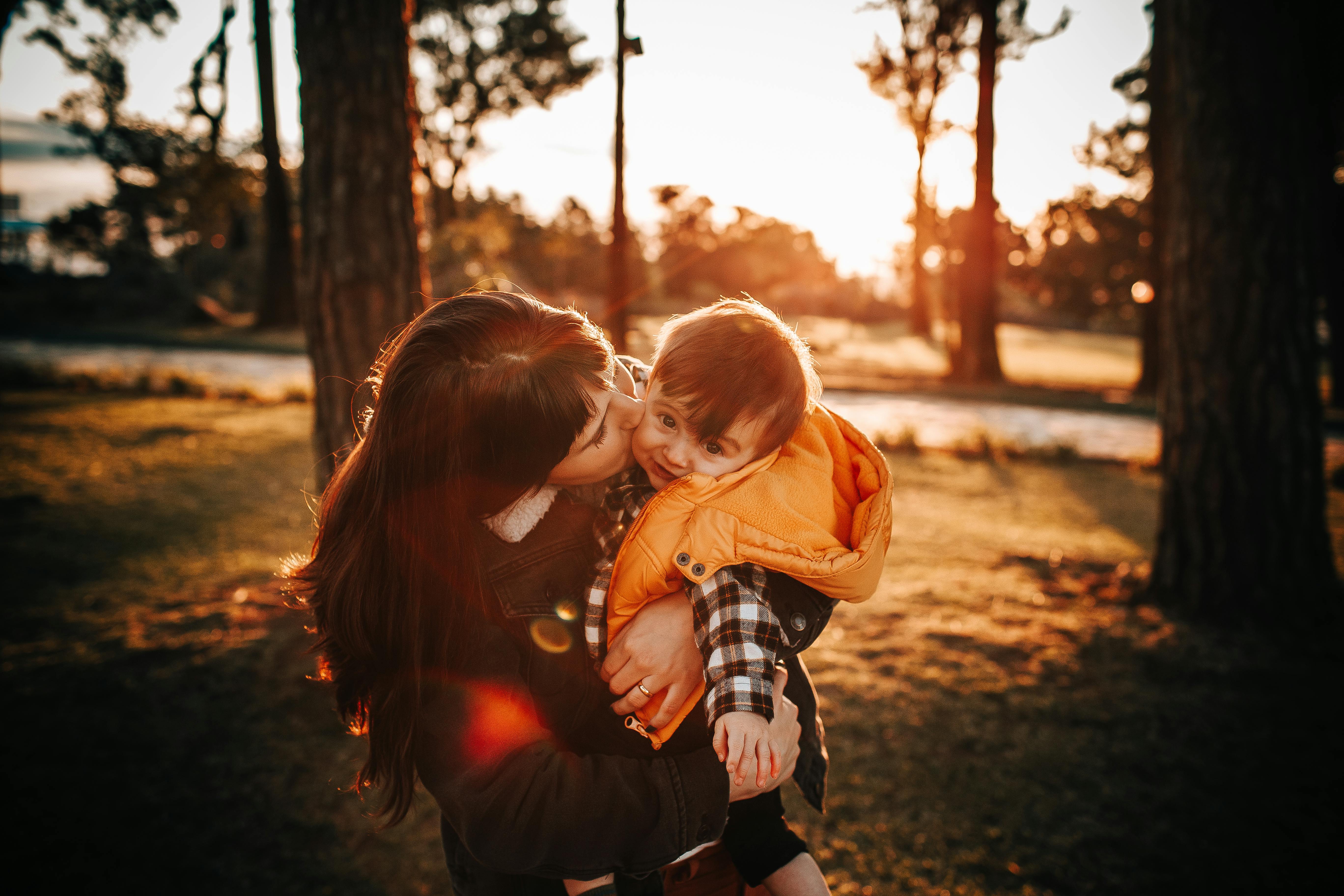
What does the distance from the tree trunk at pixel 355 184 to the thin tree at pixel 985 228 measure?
1445 cm

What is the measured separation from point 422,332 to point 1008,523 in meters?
5.90

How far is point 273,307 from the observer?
70.5 ft

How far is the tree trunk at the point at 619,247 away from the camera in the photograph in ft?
19.7

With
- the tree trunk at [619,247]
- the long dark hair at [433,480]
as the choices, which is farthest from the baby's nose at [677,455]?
the tree trunk at [619,247]

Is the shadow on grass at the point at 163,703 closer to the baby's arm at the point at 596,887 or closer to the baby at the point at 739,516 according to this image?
the baby's arm at the point at 596,887

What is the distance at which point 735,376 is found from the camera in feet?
5.10

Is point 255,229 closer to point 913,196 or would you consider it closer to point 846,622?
point 913,196

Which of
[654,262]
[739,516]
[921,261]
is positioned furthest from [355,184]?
[654,262]

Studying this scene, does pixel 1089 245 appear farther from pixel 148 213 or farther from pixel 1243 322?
pixel 148 213

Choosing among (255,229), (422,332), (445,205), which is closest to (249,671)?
(422,332)

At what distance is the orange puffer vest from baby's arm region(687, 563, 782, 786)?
0.14 ft

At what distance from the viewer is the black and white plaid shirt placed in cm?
130

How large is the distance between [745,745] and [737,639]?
19 centimetres

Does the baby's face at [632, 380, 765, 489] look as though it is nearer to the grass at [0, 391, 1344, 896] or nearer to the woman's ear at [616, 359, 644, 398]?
the woman's ear at [616, 359, 644, 398]
